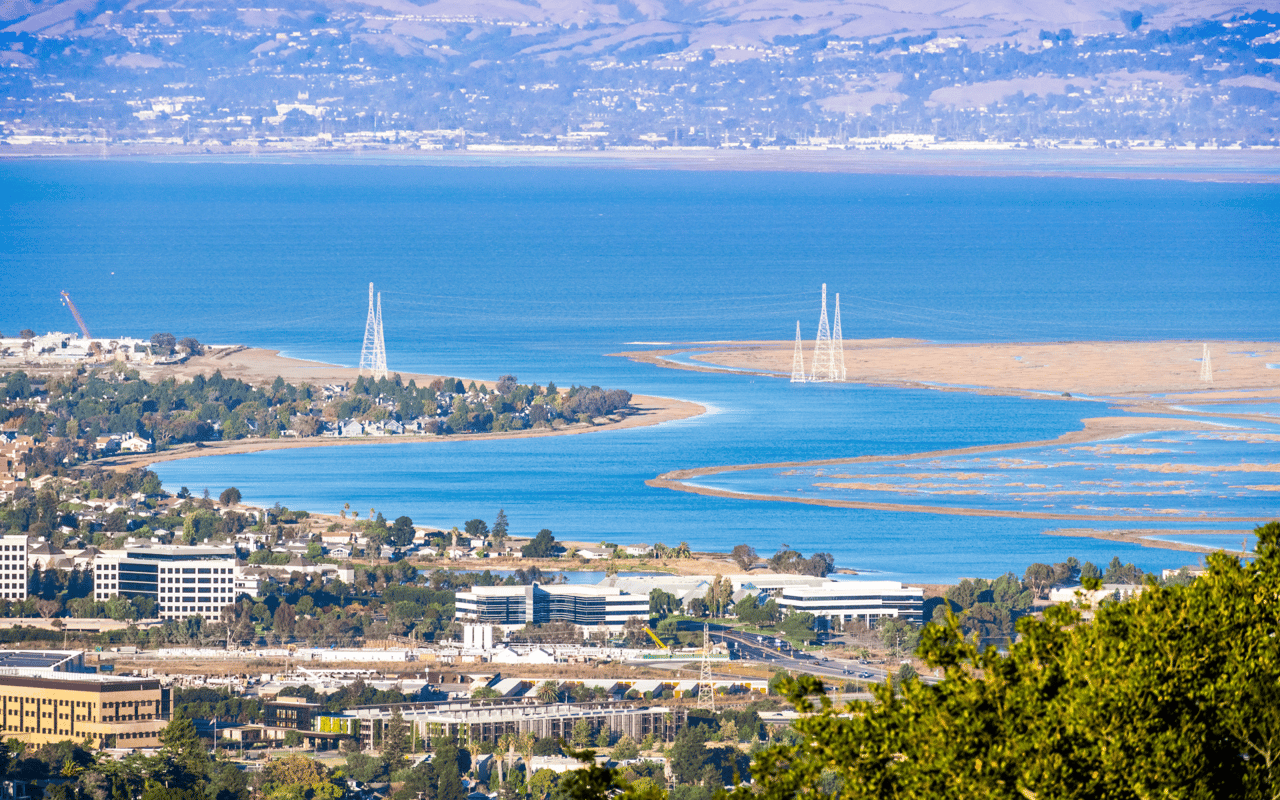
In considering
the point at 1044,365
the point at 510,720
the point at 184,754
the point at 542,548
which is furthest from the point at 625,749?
the point at 1044,365

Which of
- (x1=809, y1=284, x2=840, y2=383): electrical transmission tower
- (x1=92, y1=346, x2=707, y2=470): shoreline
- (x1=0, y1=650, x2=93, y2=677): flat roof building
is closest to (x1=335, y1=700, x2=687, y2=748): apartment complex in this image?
(x1=0, y1=650, x2=93, y2=677): flat roof building

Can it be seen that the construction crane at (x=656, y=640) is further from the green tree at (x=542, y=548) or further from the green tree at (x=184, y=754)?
the green tree at (x=184, y=754)

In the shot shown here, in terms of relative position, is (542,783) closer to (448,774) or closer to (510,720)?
(448,774)

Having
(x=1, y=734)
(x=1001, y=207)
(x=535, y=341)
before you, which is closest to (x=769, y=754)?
(x=1, y=734)

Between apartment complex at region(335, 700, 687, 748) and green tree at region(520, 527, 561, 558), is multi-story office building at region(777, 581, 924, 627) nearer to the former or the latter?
green tree at region(520, 527, 561, 558)

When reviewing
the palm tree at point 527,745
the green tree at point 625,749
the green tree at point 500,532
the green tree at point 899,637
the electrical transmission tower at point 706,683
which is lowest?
the palm tree at point 527,745

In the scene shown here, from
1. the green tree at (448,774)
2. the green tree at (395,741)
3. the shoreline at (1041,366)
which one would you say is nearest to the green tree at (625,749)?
the green tree at (448,774)

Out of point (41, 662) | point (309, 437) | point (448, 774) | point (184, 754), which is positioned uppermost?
point (309, 437)
